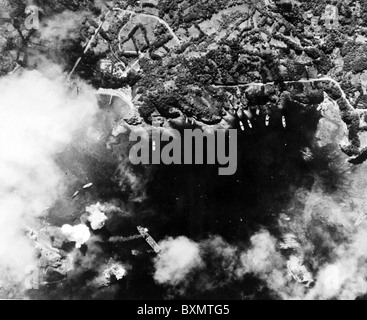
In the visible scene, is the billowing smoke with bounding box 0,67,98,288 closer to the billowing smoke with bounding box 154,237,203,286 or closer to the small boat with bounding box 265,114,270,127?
the billowing smoke with bounding box 154,237,203,286

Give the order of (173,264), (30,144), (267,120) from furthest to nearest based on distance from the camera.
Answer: (267,120), (173,264), (30,144)

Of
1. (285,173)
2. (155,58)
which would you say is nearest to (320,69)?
(285,173)

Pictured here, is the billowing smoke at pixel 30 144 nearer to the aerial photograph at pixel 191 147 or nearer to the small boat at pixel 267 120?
the aerial photograph at pixel 191 147

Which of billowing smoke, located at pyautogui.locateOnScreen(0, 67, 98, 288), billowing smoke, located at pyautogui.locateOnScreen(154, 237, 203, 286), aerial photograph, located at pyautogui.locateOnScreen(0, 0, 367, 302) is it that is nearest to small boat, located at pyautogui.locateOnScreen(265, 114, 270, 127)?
aerial photograph, located at pyautogui.locateOnScreen(0, 0, 367, 302)

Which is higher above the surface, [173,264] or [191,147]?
[191,147]

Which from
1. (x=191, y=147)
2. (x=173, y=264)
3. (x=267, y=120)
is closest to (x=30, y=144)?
(x=191, y=147)

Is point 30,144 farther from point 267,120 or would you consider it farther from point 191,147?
point 267,120
